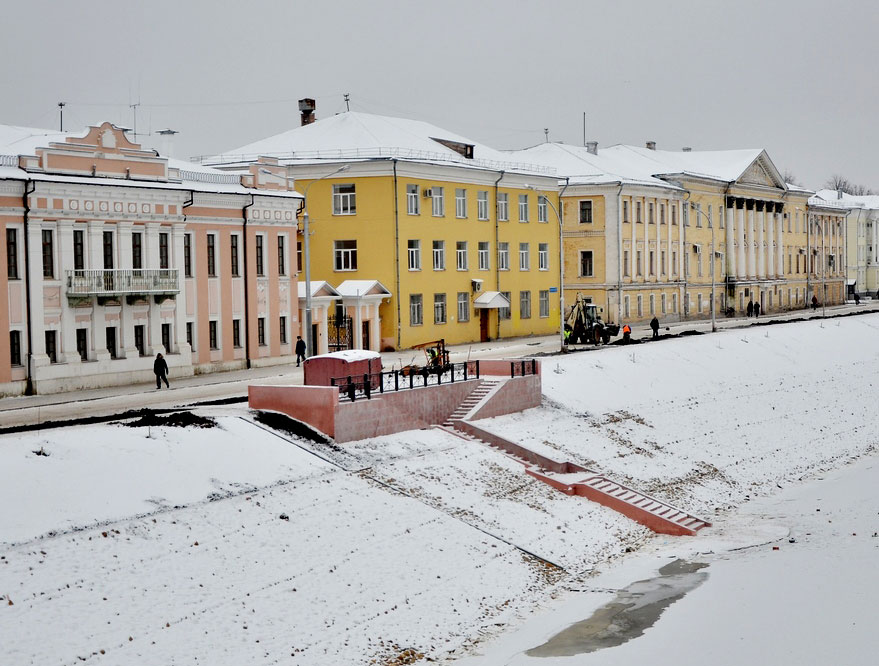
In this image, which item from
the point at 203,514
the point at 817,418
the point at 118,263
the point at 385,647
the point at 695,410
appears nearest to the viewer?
the point at 385,647

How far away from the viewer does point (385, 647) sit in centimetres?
2289

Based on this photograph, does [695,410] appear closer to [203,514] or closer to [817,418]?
[817,418]

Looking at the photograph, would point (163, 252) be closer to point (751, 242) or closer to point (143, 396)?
point (143, 396)

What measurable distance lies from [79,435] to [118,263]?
16.3 meters

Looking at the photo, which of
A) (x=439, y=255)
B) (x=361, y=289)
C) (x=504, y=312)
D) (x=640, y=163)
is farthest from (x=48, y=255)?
(x=640, y=163)

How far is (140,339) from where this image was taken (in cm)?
4328

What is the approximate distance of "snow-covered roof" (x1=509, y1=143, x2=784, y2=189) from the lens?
81.1 metres

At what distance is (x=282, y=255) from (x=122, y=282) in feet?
32.7

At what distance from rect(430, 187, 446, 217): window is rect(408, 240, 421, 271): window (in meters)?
2.29

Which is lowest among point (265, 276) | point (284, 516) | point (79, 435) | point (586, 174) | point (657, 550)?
point (657, 550)

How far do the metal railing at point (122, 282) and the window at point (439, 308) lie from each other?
1999 cm

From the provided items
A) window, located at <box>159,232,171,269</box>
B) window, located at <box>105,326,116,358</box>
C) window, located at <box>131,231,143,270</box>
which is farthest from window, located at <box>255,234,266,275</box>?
window, located at <box>105,326,116,358</box>

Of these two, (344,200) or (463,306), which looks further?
(463,306)

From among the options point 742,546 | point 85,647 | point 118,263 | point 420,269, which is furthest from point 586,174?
point 85,647
